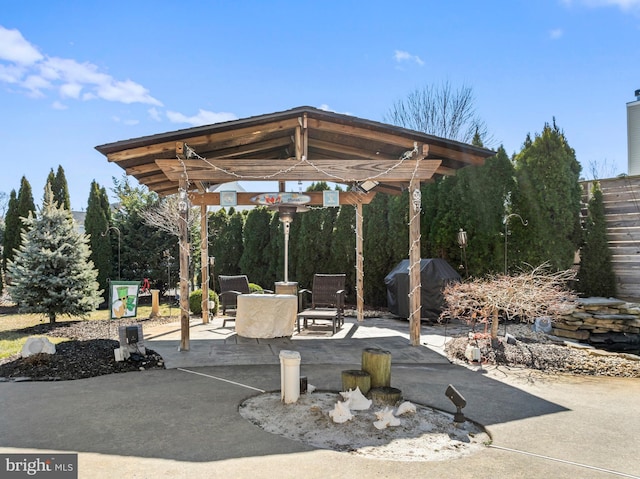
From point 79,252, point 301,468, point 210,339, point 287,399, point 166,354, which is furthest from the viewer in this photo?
point 79,252

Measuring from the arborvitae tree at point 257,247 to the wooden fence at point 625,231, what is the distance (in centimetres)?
907

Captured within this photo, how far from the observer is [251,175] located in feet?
20.4

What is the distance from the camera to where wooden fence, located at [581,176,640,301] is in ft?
28.6

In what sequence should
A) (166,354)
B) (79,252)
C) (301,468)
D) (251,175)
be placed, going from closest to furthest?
(301,468), (166,354), (251,175), (79,252)

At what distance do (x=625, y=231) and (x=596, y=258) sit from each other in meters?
0.77

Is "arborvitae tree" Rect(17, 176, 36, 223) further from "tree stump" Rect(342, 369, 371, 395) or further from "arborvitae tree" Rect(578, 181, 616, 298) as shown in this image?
"arborvitae tree" Rect(578, 181, 616, 298)

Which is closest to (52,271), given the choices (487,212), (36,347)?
(36,347)

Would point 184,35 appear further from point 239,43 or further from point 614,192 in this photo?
point 614,192

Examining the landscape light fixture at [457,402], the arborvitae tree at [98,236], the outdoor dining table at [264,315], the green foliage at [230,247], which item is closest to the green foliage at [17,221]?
the arborvitae tree at [98,236]

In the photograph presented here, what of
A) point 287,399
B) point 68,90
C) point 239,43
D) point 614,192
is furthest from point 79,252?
point 614,192

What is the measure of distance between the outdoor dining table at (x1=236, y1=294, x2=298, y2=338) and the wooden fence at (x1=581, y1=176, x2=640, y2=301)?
6865mm

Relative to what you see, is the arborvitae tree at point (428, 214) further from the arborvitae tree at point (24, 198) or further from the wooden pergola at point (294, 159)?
the arborvitae tree at point (24, 198)

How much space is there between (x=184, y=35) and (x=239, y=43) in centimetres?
150

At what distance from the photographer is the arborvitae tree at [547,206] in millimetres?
9086
